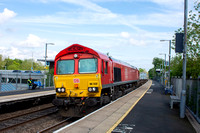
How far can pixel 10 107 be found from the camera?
1352 centimetres

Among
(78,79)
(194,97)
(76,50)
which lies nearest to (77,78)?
(78,79)

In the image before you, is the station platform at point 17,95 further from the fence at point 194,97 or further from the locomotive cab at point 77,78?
the fence at point 194,97

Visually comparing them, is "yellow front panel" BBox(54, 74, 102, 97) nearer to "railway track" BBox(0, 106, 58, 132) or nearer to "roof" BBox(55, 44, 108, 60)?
"roof" BBox(55, 44, 108, 60)

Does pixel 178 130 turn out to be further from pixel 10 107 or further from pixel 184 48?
pixel 10 107

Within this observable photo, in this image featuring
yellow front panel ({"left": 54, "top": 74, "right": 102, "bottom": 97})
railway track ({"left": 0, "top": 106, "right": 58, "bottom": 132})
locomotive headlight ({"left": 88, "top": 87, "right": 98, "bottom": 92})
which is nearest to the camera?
railway track ({"left": 0, "top": 106, "right": 58, "bottom": 132})

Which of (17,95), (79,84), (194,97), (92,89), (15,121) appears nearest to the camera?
(92,89)

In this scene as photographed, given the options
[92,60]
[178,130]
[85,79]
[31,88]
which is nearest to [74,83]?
[85,79]

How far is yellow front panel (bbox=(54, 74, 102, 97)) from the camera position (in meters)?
10.7

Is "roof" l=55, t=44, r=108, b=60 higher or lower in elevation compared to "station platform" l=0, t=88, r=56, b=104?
higher

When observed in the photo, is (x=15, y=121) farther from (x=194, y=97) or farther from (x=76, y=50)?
(x=194, y=97)

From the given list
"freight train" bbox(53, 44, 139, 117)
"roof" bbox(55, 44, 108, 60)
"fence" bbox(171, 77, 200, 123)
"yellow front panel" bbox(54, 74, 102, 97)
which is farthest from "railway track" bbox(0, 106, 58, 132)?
"fence" bbox(171, 77, 200, 123)

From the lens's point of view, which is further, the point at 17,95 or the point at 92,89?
the point at 17,95

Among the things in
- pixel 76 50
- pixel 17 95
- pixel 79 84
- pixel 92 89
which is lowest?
pixel 17 95

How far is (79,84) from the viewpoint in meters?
10.9
